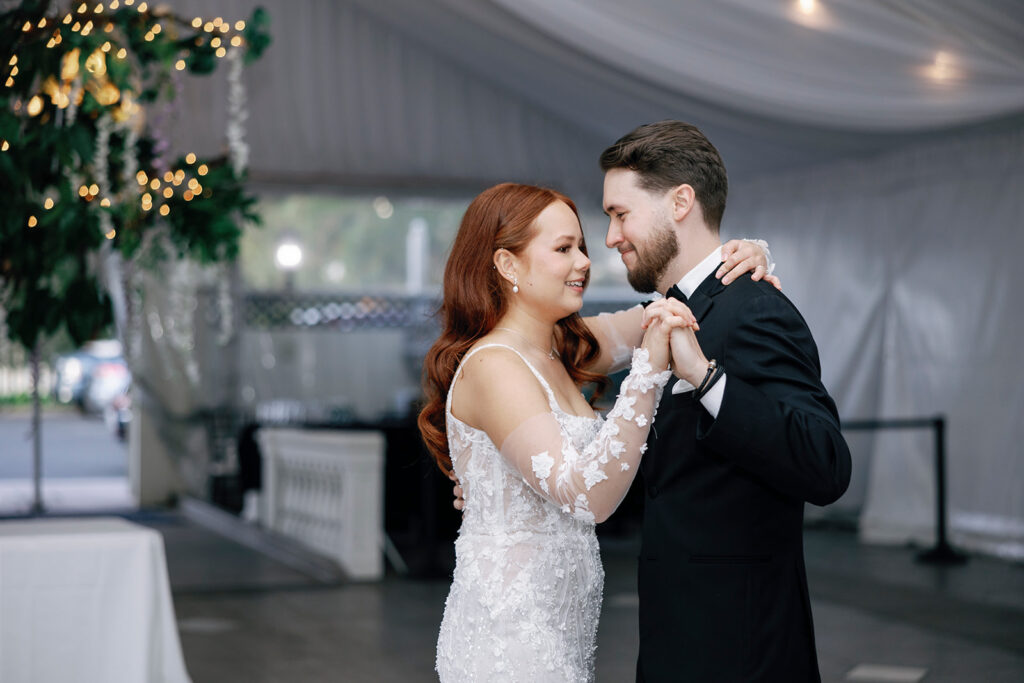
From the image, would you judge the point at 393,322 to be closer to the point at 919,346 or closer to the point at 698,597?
the point at 919,346

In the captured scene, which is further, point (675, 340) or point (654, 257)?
point (654, 257)

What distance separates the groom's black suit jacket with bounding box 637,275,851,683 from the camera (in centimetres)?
186

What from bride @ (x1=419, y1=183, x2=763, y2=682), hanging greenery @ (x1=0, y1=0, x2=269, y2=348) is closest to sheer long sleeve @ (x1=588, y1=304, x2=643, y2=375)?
bride @ (x1=419, y1=183, x2=763, y2=682)

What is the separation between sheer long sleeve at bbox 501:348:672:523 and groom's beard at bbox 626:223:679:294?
27 centimetres

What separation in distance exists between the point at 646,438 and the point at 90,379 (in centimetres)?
2688

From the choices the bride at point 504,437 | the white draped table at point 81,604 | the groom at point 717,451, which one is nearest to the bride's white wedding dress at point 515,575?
the bride at point 504,437

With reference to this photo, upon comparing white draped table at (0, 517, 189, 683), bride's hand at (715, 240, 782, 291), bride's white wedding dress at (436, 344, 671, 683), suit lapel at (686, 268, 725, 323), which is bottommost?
white draped table at (0, 517, 189, 683)

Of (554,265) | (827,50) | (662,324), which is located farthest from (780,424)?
(827,50)

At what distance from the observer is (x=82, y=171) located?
339 cm

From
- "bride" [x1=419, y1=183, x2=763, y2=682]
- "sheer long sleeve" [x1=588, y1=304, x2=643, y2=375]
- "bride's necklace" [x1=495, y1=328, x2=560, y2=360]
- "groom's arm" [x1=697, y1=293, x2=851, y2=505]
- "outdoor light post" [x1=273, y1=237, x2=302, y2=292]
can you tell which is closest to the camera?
"groom's arm" [x1=697, y1=293, x2=851, y2=505]

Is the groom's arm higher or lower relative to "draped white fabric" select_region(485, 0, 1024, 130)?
lower

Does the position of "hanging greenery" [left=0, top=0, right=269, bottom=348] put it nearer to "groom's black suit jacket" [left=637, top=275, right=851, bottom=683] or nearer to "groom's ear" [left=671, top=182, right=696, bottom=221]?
"groom's ear" [left=671, top=182, right=696, bottom=221]

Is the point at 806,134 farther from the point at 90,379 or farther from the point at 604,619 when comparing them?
the point at 90,379

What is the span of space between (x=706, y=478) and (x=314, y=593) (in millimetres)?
5044
